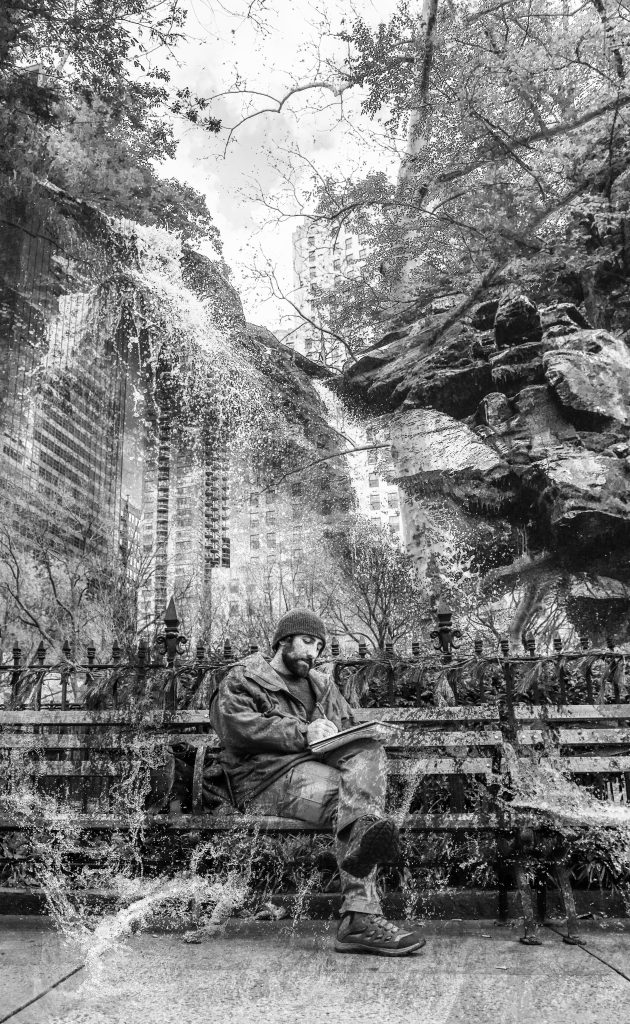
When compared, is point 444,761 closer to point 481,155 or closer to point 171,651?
point 171,651

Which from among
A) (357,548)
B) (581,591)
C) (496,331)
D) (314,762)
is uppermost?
(496,331)

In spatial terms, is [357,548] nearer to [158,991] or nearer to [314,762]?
[314,762]

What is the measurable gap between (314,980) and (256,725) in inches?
23.4

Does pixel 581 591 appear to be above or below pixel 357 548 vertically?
below

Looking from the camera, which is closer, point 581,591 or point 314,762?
point 314,762

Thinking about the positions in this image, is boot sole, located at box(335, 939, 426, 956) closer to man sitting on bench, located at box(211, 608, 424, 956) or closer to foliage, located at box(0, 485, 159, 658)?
man sitting on bench, located at box(211, 608, 424, 956)

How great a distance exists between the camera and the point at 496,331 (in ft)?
21.5

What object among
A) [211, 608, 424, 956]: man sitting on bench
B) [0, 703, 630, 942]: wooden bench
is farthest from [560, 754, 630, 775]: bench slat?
[211, 608, 424, 956]: man sitting on bench

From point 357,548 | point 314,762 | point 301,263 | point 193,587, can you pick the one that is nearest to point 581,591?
point 357,548

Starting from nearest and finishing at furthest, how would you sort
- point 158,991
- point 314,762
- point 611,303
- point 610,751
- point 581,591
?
1. point 158,991
2. point 314,762
3. point 610,751
4. point 581,591
5. point 611,303

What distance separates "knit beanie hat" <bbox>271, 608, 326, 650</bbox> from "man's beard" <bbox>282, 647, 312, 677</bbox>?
0.16 ft

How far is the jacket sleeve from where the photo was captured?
1801 mm

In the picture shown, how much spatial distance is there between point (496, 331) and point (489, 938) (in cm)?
567

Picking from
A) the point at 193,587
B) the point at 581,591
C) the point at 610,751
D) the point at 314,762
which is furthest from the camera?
the point at 193,587
